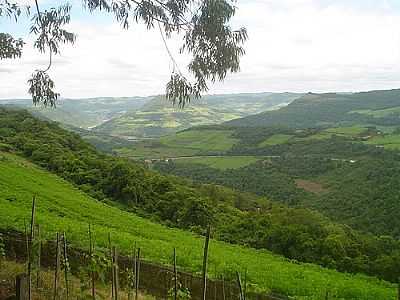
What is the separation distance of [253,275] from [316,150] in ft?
307

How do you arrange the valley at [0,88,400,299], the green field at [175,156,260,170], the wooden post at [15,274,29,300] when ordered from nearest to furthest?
the wooden post at [15,274,29,300] < the valley at [0,88,400,299] < the green field at [175,156,260,170]

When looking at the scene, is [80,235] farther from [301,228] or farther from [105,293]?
[301,228]

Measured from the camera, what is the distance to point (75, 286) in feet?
31.2

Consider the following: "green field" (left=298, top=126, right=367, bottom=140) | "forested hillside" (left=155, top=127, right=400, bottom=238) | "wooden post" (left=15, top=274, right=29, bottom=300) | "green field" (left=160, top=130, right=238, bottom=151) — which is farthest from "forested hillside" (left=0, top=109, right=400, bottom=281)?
"green field" (left=160, top=130, right=238, bottom=151)

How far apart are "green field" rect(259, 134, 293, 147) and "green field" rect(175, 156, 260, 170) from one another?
16175 mm

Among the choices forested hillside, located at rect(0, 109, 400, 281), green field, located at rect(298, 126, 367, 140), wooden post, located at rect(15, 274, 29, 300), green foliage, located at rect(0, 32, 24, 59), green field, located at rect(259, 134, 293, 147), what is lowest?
green field, located at rect(259, 134, 293, 147)

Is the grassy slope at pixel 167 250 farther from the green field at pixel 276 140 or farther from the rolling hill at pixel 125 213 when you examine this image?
the green field at pixel 276 140

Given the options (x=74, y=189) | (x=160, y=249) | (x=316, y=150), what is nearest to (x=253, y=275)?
(x=160, y=249)

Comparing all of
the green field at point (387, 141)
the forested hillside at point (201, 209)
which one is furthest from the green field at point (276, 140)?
the forested hillside at point (201, 209)

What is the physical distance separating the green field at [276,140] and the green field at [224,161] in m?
16.2

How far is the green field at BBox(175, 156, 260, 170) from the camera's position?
317 feet

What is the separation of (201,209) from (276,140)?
9588 centimetres

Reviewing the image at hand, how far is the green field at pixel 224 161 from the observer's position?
96594 millimetres

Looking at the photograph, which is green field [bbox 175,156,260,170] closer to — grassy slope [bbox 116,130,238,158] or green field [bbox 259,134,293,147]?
grassy slope [bbox 116,130,238,158]
